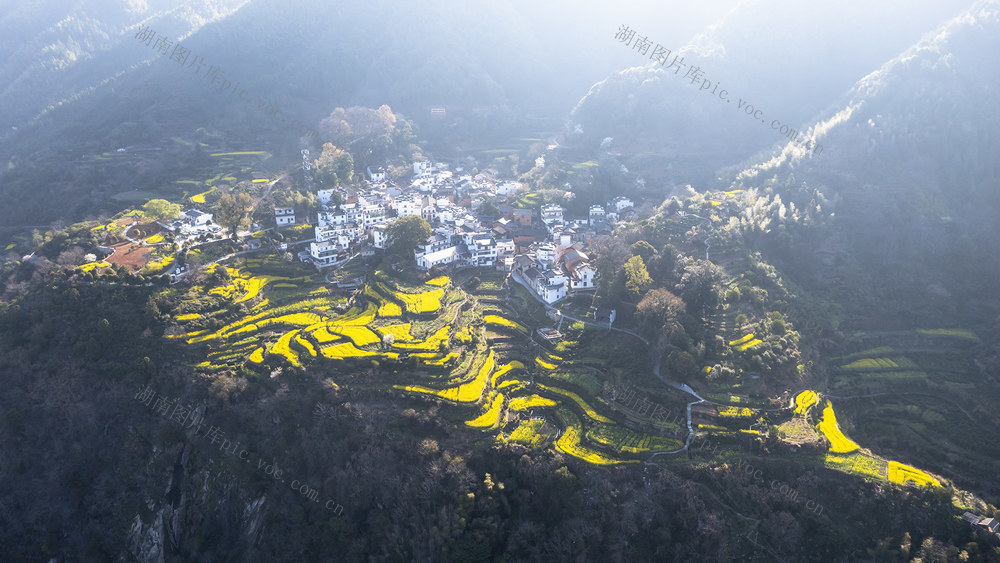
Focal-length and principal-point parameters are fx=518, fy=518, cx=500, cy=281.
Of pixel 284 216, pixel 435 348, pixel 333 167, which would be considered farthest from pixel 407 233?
pixel 333 167

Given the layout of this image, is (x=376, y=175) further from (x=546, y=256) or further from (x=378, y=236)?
(x=546, y=256)

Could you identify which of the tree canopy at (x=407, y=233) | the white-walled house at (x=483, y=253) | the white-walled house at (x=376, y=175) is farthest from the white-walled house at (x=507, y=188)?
the tree canopy at (x=407, y=233)

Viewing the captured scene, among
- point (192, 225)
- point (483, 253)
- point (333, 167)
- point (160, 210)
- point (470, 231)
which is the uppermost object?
point (470, 231)

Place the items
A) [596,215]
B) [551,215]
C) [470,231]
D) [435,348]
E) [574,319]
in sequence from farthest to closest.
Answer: [596,215] → [551,215] → [470,231] → [574,319] → [435,348]

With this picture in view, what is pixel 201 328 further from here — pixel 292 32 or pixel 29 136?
pixel 292 32

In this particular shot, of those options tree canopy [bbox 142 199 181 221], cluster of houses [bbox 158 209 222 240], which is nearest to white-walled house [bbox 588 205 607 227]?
cluster of houses [bbox 158 209 222 240]

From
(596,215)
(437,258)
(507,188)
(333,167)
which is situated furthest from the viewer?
(507,188)

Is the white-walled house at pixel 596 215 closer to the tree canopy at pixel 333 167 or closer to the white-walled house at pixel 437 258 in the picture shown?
the white-walled house at pixel 437 258

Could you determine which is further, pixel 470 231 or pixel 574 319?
pixel 470 231
